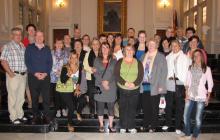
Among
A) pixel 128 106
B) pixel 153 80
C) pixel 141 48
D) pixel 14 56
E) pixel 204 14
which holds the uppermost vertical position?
pixel 204 14

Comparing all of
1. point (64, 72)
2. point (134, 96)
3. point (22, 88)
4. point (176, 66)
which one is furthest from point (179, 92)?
point (22, 88)

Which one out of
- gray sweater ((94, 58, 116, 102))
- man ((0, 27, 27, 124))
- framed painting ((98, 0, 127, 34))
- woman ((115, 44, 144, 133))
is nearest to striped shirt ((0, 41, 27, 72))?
man ((0, 27, 27, 124))

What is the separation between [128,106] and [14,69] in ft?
7.15

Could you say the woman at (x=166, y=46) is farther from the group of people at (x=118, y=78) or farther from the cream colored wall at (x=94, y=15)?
the cream colored wall at (x=94, y=15)

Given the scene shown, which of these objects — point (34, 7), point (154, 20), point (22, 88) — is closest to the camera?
point (22, 88)

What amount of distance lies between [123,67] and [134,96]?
21.7 inches

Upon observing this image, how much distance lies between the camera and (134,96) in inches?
225

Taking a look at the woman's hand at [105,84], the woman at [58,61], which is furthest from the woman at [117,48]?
the woman at [58,61]

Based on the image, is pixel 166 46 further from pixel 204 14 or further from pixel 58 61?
pixel 204 14

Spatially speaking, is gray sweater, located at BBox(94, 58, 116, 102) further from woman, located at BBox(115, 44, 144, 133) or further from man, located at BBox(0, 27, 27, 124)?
man, located at BBox(0, 27, 27, 124)

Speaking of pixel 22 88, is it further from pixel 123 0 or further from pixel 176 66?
pixel 123 0

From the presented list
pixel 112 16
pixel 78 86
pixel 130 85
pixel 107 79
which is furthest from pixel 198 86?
pixel 112 16

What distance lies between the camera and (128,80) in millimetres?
5652

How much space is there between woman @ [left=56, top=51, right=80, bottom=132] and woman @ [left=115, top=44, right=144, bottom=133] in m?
0.85
